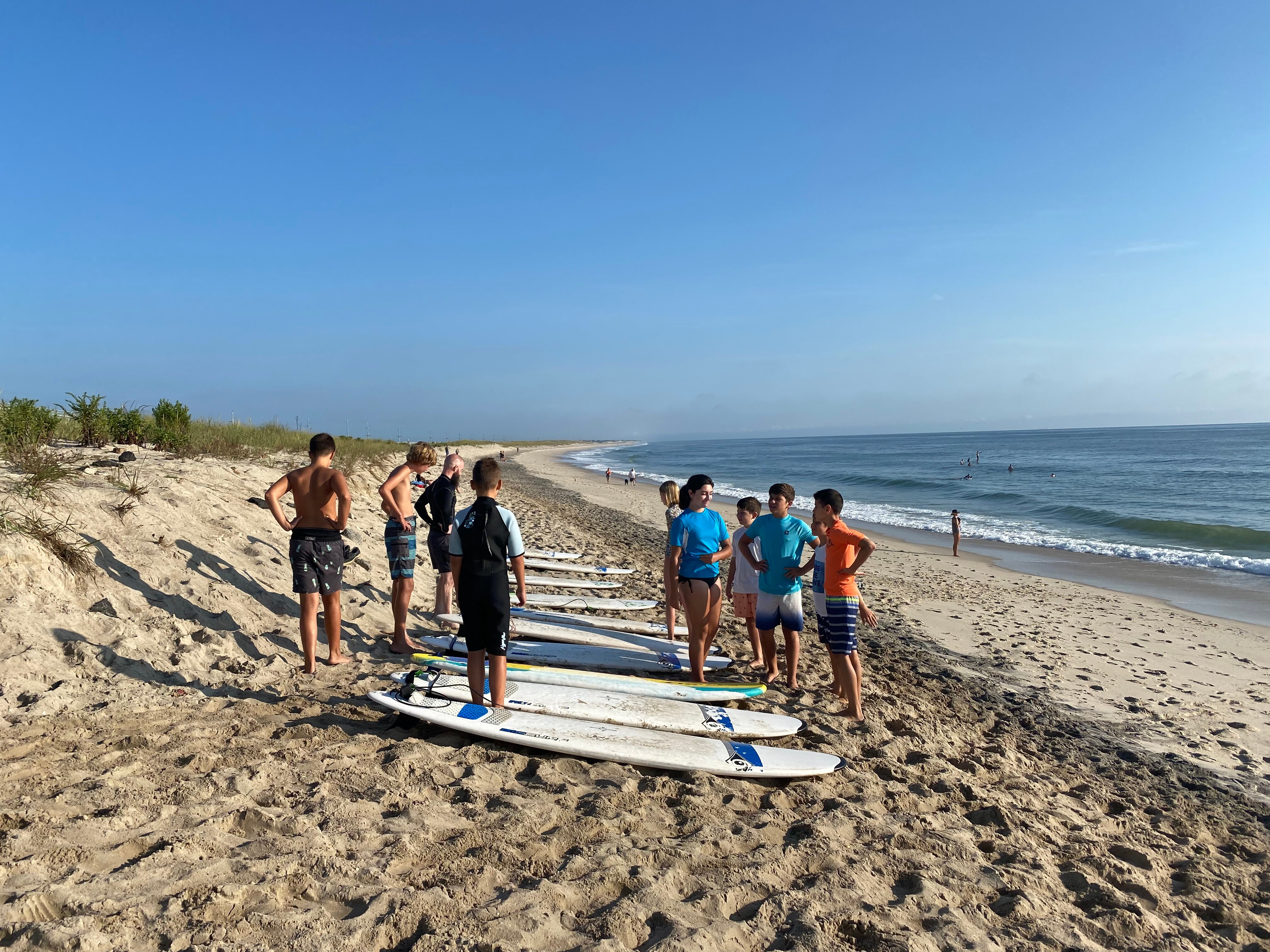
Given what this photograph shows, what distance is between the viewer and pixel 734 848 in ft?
11.4

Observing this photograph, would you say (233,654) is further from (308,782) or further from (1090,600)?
(1090,600)

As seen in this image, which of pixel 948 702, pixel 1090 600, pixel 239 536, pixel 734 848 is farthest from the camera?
pixel 1090 600

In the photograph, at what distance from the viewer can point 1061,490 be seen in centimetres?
3259

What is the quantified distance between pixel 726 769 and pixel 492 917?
195 cm

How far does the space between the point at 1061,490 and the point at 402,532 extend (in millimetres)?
35431

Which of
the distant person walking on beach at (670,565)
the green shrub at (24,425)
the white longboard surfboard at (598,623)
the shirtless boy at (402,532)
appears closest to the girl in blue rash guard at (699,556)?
the distant person walking on beach at (670,565)

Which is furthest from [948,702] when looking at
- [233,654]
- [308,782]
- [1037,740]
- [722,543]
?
[233,654]

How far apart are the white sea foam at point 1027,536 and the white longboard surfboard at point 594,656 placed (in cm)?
441

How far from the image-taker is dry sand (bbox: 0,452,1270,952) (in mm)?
2779

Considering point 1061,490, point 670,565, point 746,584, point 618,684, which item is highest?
point 670,565

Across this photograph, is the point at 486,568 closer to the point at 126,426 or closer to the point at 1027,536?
the point at 126,426

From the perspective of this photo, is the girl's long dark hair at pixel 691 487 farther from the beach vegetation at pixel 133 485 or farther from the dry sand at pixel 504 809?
the beach vegetation at pixel 133 485

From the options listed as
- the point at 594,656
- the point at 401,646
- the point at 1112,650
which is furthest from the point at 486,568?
the point at 1112,650

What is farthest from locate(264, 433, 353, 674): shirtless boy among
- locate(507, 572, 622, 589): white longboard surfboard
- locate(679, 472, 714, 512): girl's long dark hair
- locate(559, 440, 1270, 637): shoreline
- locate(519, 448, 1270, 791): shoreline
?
locate(559, 440, 1270, 637): shoreline
